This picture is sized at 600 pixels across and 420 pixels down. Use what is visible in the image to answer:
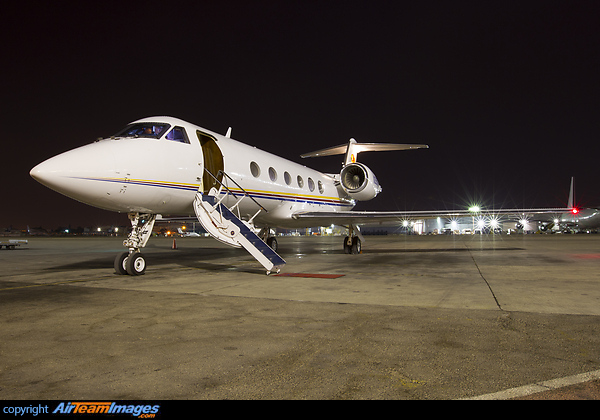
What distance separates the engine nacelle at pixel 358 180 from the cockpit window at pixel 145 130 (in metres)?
10.00

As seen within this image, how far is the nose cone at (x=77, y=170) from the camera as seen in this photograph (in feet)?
25.5

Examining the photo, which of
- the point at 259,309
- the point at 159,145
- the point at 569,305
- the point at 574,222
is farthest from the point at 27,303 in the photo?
the point at 574,222

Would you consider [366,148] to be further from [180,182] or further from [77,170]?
[77,170]

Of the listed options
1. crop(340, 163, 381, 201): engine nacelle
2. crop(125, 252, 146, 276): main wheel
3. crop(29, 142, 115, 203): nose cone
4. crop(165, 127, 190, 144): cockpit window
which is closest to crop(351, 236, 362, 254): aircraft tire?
crop(340, 163, 381, 201): engine nacelle

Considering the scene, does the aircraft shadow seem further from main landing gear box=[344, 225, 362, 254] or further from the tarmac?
the tarmac

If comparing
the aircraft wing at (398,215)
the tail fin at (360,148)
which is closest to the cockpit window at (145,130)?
the aircraft wing at (398,215)

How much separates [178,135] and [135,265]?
11.5ft

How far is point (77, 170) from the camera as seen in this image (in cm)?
792

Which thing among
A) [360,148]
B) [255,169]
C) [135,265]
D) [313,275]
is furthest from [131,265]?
[360,148]

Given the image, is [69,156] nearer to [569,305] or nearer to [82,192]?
[82,192]

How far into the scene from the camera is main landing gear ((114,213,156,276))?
9617 mm

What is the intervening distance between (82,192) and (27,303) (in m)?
2.76

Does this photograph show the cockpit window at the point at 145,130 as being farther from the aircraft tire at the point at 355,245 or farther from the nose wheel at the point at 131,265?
the aircraft tire at the point at 355,245

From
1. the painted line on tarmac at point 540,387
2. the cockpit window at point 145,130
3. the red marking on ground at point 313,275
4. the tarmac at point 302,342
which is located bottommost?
the red marking on ground at point 313,275
